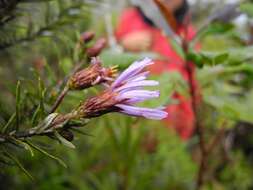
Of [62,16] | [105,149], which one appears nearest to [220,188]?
[105,149]

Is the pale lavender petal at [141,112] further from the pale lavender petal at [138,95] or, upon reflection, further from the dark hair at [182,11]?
the dark hair at [182,11]

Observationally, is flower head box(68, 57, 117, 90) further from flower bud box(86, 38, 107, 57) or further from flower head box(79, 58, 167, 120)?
flower bud box(86, 38, 107, 57)

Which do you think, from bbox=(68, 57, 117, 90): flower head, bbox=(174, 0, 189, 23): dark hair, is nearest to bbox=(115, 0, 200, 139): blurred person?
bbox=(174, 0, 189, 23): dark hair

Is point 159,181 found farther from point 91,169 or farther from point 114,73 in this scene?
point 114,73

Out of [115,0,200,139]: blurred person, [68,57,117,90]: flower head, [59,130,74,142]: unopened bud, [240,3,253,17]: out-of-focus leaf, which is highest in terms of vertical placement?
[68,57,117,90]: flower head

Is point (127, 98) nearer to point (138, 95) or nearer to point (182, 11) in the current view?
point (138, 95)

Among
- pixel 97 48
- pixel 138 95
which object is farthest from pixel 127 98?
Result: pixel 97 48
